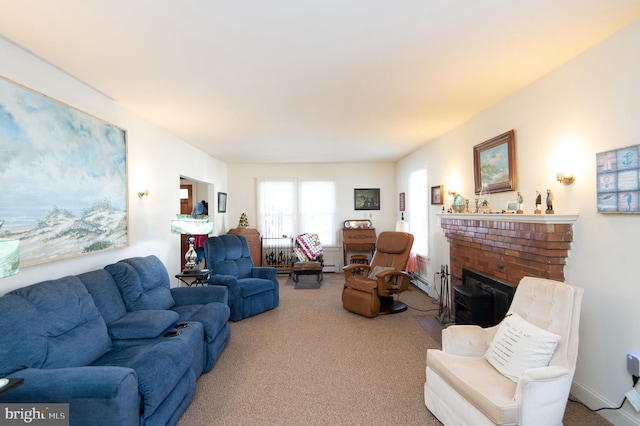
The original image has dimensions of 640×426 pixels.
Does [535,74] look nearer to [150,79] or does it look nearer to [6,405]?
[150,79]

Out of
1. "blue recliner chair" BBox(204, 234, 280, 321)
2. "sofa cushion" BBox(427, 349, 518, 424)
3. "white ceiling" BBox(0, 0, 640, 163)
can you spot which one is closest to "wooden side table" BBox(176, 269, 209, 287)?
"blue recliner chair" BBox(204, 234, 280, 321)

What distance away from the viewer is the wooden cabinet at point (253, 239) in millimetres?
6543

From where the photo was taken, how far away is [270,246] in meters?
7.12

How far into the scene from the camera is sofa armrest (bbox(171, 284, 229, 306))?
331cm

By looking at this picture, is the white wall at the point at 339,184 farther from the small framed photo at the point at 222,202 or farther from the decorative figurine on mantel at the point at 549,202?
the decorative figurine on mantel at the point at 549,202

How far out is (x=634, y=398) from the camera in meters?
1.88

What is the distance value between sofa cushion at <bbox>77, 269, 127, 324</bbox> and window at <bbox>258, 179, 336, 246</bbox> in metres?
4.54

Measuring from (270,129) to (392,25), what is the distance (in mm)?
2550

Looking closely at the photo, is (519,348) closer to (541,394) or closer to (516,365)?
(516,365)

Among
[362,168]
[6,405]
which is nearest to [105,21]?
[6,405]

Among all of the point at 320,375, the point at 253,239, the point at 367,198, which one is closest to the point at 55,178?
the point at 320,375

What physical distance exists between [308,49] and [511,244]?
241 cm

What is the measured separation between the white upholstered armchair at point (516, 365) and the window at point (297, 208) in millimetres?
4988

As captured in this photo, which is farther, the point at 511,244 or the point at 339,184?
the point at 339,184
